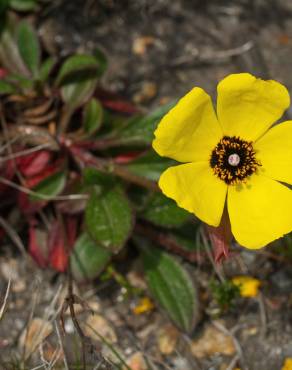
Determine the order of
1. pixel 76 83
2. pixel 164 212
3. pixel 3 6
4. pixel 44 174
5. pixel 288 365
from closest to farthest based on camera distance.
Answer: pixel 288 365, pixel 164 212, pixel 44 174, pixel 76 83, pixel 3 6

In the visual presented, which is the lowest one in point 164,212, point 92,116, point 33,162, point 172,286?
point 172,286

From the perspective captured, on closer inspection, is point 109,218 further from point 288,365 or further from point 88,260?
point 288,365

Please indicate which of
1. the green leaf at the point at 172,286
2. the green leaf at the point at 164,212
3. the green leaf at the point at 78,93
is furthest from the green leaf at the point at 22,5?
the green leaf at the point at 172,286

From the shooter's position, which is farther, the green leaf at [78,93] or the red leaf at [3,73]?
the red leaf at [3,73]

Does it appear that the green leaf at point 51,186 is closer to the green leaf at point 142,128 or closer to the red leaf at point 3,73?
the green leaf at point 142,128

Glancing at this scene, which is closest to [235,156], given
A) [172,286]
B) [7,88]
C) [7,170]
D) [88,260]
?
[172,286]

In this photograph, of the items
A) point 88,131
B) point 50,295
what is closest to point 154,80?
point 88,131
